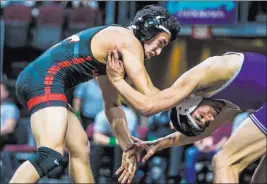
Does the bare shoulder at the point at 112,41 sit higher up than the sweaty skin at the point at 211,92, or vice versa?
the bare shoulder at the point at 112,41

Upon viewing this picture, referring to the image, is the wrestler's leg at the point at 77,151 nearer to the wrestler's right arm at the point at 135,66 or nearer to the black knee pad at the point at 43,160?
the black knee pad at the point at 43,160

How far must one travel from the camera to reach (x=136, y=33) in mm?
6223

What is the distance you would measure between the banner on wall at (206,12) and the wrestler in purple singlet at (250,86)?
4.46 metres

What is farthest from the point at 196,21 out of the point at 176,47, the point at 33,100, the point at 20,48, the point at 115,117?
the point at 33,100

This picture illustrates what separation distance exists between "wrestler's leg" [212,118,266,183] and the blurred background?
3001mm

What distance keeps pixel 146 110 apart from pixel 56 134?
618mm

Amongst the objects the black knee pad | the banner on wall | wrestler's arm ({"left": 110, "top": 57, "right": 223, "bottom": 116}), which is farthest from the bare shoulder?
the banner on wall

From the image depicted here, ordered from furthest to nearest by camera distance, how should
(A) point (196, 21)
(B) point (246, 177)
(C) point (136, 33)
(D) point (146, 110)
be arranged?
1. (A) point (196, 21)
2. (B) point (246, 177)
3. (C) point (136, 33)
4. (D) point (146, 110)

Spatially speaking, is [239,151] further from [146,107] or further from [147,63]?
[147,63]

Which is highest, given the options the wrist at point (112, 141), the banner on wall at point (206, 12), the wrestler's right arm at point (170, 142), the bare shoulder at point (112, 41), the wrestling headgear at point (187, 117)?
the bare shoulder at point (112, 41)

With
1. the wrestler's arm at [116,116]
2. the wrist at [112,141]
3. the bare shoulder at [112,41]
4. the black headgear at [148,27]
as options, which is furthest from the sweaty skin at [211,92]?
the wrist at [112,141]

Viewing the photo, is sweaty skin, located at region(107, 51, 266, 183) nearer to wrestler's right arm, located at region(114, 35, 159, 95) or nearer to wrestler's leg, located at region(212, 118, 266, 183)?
wrestler's leg, located at region(212, 118, 266, 183)

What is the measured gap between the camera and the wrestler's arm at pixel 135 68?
230 inches

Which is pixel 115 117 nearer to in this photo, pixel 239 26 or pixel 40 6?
pixel 239 26
